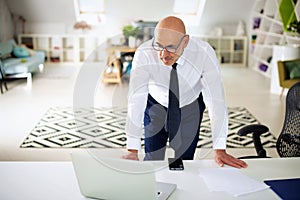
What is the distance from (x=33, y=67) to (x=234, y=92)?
3.21 m

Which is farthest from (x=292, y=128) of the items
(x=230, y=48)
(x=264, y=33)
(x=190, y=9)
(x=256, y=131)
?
(x=230, y=48)

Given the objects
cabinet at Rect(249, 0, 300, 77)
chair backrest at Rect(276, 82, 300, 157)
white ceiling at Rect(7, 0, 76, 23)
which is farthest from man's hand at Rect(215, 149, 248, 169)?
white ceiling at Rect(7, 0, 76, 23)

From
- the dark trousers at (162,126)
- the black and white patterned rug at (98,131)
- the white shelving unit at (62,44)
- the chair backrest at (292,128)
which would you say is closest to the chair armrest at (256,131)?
the chair backrest at (292,128)

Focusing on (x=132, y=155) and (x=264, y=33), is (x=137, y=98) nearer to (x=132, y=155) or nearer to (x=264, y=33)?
(x=132, y=155)

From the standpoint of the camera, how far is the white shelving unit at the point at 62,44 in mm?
8195

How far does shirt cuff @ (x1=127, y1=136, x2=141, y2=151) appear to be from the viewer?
5.35 ft

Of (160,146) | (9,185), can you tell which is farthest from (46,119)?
(9,185)

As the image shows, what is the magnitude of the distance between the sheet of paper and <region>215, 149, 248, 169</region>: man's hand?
4 cm

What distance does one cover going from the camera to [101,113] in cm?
448

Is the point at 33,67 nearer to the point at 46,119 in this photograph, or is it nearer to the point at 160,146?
the point at 46,119

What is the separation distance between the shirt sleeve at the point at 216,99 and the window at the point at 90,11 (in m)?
6.51

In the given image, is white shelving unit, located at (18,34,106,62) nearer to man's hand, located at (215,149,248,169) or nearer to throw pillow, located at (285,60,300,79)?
throw pillow, located at (285,60,300,79)

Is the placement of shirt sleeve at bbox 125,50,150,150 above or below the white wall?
below

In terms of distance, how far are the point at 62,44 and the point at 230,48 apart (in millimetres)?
3522
